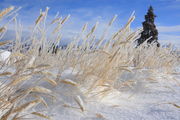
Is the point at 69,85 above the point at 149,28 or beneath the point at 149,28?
beneath

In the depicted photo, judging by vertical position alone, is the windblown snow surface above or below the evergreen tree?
below

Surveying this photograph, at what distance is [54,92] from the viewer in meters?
1.32

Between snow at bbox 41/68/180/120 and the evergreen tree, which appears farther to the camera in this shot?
the evergreen tree

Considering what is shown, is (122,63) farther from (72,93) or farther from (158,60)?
(158,60)

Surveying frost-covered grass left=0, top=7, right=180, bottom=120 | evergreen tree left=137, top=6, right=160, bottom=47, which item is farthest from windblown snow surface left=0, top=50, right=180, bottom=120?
evergreen tree left=137, top=6, right=160, bottom=47

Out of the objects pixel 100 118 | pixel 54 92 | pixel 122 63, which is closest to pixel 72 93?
pixel 54 92

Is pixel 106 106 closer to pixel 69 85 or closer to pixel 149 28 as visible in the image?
pixel 69 85

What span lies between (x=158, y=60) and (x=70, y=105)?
211 cm

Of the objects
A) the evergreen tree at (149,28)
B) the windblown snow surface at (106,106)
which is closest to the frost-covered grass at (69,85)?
the windblown snow surface at (106,106)

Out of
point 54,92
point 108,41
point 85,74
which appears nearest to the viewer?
point 54,92

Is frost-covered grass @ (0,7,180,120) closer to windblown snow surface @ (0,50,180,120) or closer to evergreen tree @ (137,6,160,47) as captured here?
windblown snow surface @ (0,50,180,120)

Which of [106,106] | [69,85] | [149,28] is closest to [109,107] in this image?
[106,106]

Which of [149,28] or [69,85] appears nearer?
[69,85]

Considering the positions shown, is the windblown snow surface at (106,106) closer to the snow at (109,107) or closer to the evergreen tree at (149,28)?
the snow at (109,107)
